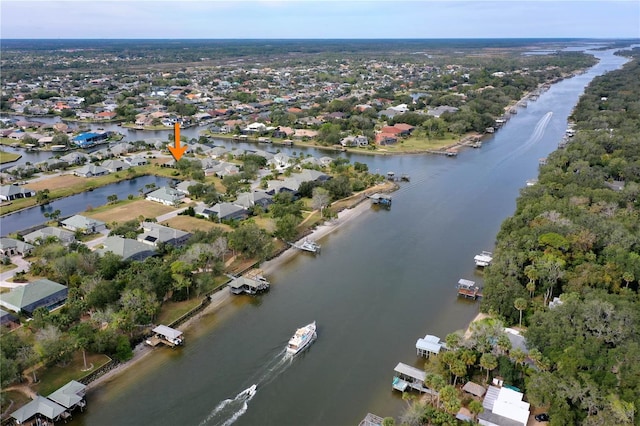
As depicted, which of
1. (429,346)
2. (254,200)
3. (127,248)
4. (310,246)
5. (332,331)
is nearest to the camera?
(429,346)

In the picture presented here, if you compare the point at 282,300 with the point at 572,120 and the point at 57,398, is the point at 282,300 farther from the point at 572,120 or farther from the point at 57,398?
the point at 572,120

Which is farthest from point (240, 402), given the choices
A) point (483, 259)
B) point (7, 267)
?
point (7, 267)

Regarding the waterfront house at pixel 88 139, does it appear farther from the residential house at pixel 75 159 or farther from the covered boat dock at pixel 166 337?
the covered boat dock at pixel 166 337

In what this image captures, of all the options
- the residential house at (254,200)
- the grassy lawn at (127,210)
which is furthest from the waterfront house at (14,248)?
the residential house at (254,200)

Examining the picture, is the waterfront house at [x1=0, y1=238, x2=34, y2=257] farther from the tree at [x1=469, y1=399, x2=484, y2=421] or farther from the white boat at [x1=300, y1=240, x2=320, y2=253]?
the tree at [x1=469, y1=399, x2=484, y2=421]

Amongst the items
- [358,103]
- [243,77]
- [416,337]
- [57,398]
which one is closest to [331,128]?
[358,103]

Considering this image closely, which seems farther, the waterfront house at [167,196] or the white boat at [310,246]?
the waterfront house at [167,196]

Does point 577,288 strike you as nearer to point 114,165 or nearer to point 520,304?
point 520,304
